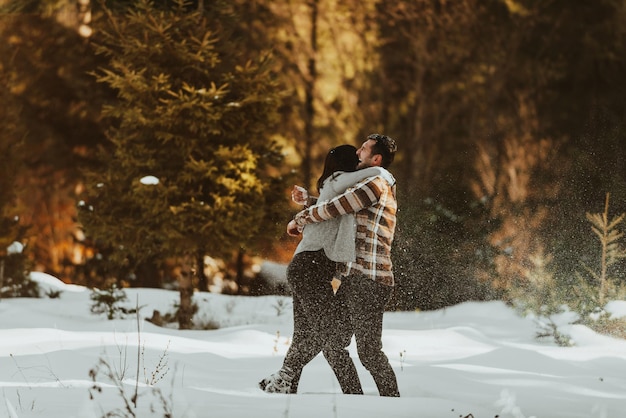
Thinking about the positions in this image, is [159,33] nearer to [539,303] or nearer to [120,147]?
[120,147]

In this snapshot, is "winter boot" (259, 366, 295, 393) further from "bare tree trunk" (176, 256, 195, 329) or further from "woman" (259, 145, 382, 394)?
"bare tree trunk" (176, 256, 195, 329)

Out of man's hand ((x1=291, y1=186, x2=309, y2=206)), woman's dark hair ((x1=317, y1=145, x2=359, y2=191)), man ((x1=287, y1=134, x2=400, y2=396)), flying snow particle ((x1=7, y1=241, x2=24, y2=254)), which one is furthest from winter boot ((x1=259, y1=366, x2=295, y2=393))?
flying snow particle ((x1=7, y1=241, x2=24, y2=254))

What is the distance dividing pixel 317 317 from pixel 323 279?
217 mm

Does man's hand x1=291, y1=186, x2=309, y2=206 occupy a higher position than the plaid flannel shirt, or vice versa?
man's hand x1=291, y1=186, x2=309, y2=206

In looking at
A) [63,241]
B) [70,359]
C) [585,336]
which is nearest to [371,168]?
[70,359]

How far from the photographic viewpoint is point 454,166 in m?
13.5

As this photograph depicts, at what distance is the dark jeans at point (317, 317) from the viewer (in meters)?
5.03

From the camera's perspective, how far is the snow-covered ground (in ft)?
14.9

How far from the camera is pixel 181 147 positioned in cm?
1038

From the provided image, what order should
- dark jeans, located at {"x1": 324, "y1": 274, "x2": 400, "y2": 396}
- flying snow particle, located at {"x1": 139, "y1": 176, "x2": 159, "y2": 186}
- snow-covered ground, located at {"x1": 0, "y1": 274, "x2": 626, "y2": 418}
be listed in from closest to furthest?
snow-covered ground, located at {"x1": 0, "y1": 274, "x2": 626, "y2": 418} < dark jeans, located at {"x1": 324, "y1": 274, "x2": 400, "y2": 396} < flying snow particle, located at {"x1": 139, "y1": 176, "x2": 159, "y2": 186}

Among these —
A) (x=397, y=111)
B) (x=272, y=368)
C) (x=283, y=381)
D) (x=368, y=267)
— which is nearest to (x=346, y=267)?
(x=368, y=267)

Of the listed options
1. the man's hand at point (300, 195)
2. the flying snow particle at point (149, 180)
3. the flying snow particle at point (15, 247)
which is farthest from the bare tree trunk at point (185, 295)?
the man's hand at point (300, 195)

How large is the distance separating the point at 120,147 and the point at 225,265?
3.62 meters

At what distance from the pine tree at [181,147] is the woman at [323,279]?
5.08 meters
